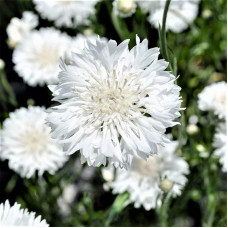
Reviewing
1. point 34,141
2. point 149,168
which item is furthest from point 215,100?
point 34,141

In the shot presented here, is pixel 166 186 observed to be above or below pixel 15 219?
below

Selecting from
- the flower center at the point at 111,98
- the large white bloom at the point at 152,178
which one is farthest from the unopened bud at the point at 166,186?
the flower center at the point at 111,98

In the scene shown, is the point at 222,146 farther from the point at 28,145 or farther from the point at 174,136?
the point at 28,145

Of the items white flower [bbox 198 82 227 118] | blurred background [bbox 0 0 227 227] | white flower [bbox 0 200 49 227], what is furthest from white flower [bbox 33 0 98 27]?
white flower [bbox 0 200 49 227]

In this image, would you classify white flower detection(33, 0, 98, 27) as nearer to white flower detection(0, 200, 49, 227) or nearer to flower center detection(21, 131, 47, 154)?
flower center detection(21, 131, 47, 154)

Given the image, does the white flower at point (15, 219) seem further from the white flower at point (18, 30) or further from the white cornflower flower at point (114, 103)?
the white flower at point (18, 30)

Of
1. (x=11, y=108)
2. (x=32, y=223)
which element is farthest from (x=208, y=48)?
(x=32, y=223)
